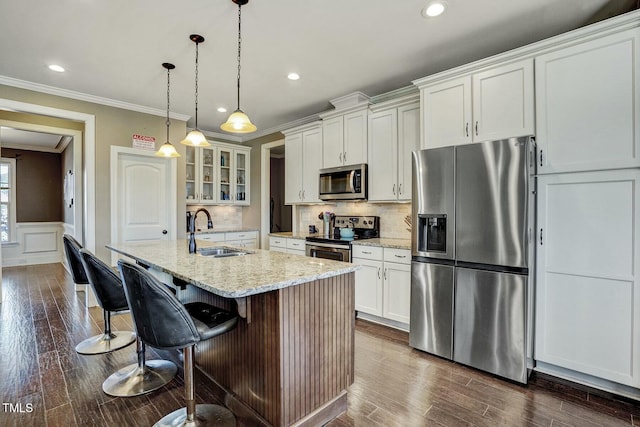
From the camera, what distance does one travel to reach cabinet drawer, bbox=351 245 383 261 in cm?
336

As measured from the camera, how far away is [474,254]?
2480 millimetres

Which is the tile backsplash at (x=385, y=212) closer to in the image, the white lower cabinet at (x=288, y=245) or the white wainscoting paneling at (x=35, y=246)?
the white lower cabinet at (x=288, y=245)

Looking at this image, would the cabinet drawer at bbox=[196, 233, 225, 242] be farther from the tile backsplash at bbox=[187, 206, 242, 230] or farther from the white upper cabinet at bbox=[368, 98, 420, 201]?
the white upper cabinet at bbox=[368, 98, 420, 201]

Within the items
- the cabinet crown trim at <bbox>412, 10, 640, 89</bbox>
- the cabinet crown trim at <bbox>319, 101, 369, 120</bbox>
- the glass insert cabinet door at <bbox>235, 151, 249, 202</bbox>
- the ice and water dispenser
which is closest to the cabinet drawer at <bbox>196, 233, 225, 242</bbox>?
the glass insert cabinet door at <bbox>235, 151, 249, 202</bbox>

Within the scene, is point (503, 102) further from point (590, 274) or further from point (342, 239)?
point (342, 239)

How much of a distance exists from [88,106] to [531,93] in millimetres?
5000

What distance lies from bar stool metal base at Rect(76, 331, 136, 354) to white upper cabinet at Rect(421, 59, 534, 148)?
345cm

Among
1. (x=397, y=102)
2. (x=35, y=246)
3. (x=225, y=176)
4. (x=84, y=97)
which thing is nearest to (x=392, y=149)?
(x=397, y=102)

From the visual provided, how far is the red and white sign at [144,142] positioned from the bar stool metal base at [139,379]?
3.14 m

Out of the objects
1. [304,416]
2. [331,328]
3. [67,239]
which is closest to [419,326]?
[331,328]

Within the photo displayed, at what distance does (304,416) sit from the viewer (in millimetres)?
1743

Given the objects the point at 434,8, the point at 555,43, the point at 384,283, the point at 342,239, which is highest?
the point at 434,8

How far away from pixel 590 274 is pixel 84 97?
5607 mm

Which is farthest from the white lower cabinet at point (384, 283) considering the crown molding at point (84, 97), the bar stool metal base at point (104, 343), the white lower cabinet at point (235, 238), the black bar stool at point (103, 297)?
the crown molding at point (84, 97)
